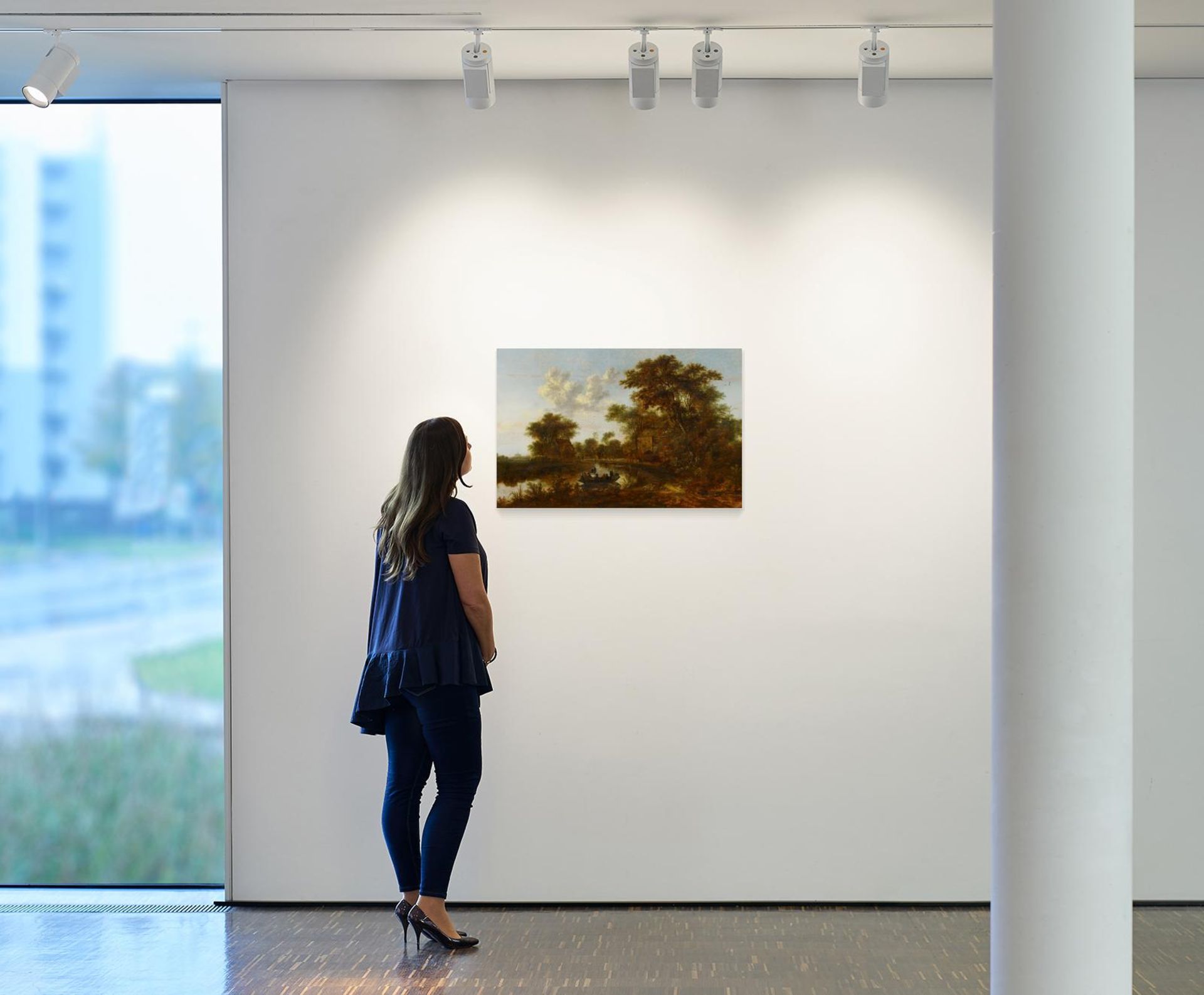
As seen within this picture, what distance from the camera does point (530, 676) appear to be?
13.5 ft

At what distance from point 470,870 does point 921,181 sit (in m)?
2.99

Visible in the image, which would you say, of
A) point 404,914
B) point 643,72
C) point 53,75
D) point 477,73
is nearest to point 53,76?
point 53,75

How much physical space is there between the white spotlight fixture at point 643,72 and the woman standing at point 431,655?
122 centimetres

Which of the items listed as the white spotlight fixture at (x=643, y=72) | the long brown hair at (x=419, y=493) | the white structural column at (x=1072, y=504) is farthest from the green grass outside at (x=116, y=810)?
the white structural column at (x=1072, y=504)

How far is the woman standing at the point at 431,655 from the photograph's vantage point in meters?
3.50

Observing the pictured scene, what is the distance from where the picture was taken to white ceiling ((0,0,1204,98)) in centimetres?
350

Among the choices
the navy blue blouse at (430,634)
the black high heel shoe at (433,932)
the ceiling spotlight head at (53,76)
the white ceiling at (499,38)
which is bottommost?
the black high heel shoe at (433,932)

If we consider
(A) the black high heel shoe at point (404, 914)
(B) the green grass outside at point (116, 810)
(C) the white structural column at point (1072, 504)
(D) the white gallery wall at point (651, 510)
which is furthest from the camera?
(B) the green grass outside at point (116, 810)

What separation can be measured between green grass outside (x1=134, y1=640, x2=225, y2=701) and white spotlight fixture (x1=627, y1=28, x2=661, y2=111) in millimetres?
2484

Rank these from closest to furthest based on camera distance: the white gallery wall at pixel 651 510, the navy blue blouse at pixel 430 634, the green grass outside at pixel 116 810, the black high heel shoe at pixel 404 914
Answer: the navy blue blouse at pixel 430 634, the black high heel shoe at pixel 404 914, the white gallery wall at pixel 651 510, the green grass outside at pixel 116 810

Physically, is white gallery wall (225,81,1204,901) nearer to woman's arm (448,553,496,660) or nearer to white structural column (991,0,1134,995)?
woman's arm (448,553,496,660)

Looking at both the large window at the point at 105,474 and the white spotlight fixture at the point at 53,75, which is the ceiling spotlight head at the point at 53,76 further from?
the large window at the point at 105,474

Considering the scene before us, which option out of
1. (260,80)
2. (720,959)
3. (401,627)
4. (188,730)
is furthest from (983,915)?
(260,80)

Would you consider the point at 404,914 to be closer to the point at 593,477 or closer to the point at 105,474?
the point at 593,477
